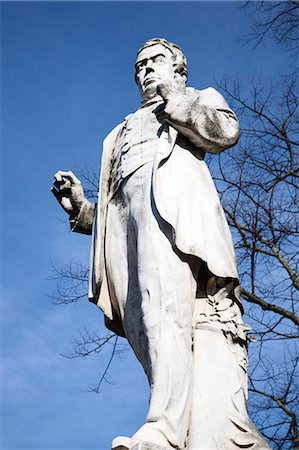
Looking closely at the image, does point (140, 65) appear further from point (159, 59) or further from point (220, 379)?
point (220, 379)

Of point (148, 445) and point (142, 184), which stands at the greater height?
point (142, 184)

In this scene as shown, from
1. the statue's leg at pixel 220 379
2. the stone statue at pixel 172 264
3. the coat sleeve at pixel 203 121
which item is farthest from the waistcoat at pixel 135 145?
the statue's leg at pixel 220 379

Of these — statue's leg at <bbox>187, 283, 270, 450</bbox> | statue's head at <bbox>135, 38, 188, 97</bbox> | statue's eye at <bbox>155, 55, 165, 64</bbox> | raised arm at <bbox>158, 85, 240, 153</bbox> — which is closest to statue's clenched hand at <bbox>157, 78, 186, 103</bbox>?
raised arm at <bbox>158, 85, 240, 153</bbox>

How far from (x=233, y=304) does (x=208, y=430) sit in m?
0.84

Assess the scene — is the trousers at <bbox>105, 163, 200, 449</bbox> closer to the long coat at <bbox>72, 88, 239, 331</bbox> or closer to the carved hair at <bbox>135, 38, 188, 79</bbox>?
the long coat at <bbox>72, 88, 239, 331</bbox>

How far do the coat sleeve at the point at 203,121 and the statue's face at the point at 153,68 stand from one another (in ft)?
1.68

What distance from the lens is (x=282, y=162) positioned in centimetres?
1127

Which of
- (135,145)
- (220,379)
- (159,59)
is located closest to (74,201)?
(135,145)

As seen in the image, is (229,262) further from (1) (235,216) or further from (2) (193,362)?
(1) (235,216)

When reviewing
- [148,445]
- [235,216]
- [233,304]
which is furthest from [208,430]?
[235,216]

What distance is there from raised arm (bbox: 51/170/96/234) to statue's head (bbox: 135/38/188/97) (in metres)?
0.78

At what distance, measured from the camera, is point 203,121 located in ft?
17.5

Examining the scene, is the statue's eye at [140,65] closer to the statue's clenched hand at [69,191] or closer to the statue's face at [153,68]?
the statue's face at [153,68]

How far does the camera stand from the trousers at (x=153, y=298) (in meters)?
4.52
